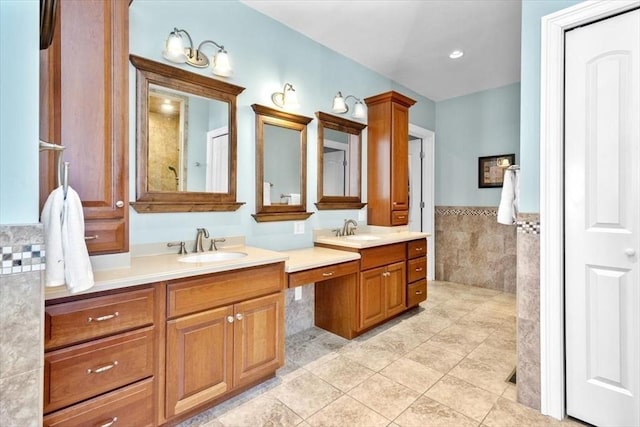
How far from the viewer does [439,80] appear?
3.90 m

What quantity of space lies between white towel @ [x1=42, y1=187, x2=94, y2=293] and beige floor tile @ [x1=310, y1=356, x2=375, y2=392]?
1.54 m

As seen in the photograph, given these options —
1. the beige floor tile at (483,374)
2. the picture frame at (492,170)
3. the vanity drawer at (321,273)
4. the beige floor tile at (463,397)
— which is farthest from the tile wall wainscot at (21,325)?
the picture frame at (492,170)

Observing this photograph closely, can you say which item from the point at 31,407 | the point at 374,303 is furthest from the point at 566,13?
the point at 31,407

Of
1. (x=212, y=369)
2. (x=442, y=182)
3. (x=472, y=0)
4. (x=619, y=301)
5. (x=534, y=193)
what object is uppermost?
(x=472, y=0)

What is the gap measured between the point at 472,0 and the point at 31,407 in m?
3.41

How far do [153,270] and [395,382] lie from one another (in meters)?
1.64

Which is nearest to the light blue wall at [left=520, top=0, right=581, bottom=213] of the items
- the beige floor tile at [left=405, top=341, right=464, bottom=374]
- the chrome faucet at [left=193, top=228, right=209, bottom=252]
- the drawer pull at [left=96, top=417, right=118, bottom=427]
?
the beige floor tile at [left=405, top=341, right=464, bottom=374]

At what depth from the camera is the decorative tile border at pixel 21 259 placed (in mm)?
1007

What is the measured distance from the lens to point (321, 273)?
2.29 metres

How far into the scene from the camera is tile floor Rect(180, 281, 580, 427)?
5.48ft

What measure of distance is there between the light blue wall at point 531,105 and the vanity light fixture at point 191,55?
6.26 ft

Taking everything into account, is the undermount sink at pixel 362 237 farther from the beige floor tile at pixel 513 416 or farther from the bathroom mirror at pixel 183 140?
the beige floor tile at pixel 513 416

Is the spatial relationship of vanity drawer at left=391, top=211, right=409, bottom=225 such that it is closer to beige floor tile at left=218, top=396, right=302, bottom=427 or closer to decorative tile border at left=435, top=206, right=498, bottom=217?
decorative tile border at left=435, top=206, right=498, bottom=217

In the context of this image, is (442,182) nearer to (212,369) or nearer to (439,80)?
(439,80)
